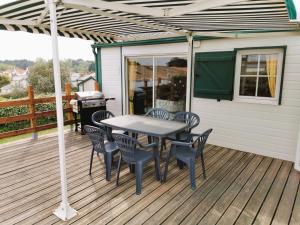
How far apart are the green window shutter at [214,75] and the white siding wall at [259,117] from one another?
16 cm

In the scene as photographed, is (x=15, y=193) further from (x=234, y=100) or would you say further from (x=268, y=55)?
(x=268, y=55)

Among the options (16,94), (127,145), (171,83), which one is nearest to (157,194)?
(127,145)

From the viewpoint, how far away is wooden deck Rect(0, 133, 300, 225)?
2.72m

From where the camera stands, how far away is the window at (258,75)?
14.6ft

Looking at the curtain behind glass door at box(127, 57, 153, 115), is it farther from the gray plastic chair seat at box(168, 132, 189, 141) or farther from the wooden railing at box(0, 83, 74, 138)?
the gray plastic chair seat at box(168, 132, 189, 141)

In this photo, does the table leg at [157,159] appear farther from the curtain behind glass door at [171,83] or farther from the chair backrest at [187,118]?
the curtain behind glass door at [171,83]

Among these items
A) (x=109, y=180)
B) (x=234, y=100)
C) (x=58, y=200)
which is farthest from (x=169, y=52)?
(x=58, y=200)

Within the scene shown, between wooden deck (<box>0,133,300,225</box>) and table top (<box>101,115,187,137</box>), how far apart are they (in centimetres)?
78

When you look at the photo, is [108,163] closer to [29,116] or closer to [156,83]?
[29,116]

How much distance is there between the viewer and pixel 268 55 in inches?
178

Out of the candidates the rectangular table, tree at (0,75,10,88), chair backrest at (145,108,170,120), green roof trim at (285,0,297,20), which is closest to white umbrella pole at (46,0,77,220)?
the rectangular table

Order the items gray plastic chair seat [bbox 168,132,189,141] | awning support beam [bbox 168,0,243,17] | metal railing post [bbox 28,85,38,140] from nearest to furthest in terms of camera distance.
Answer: awning support beam [bbox 168,0,243,17] < gray plastic chair seat [bbox 168,132,189,141] < metal railing post [bbox 28,85,38,140]

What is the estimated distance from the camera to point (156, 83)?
6320 millimetres

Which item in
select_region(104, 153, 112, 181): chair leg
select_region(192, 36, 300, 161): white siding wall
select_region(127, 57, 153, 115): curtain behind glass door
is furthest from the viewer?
select_region(127, 57, 153, 115): curtain behind glass door
